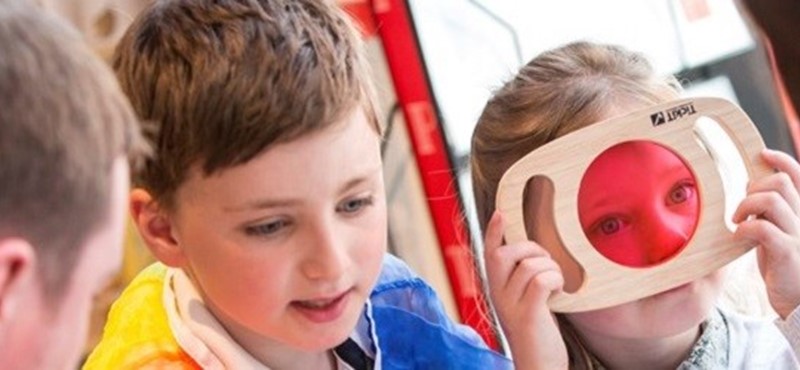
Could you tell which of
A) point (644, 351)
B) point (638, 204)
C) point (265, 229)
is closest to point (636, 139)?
point (638, 204)

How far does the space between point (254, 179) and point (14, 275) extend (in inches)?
11.7

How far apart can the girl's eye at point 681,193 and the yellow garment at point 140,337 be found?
42 cm

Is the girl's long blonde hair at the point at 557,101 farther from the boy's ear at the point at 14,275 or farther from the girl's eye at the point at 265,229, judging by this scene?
the boy's ear at the point at 14,275

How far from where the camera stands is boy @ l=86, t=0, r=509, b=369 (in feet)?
3.22

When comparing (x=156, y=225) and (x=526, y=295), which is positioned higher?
(x=156, y=225)

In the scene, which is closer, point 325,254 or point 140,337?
point 325,254

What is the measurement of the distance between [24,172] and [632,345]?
0.64 m

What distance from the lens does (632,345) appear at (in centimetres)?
119

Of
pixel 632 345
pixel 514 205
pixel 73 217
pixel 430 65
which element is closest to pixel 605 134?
pixel 514 205

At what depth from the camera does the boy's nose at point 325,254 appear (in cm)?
98

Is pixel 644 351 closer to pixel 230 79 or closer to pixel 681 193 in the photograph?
pixel 681 193

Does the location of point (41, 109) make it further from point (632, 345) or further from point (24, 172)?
point (632, 345)

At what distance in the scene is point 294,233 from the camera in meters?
0.99

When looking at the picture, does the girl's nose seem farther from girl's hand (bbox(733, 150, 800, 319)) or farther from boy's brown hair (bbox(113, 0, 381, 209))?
boy's brown hair (bbox(113, 0, 381, 209))
